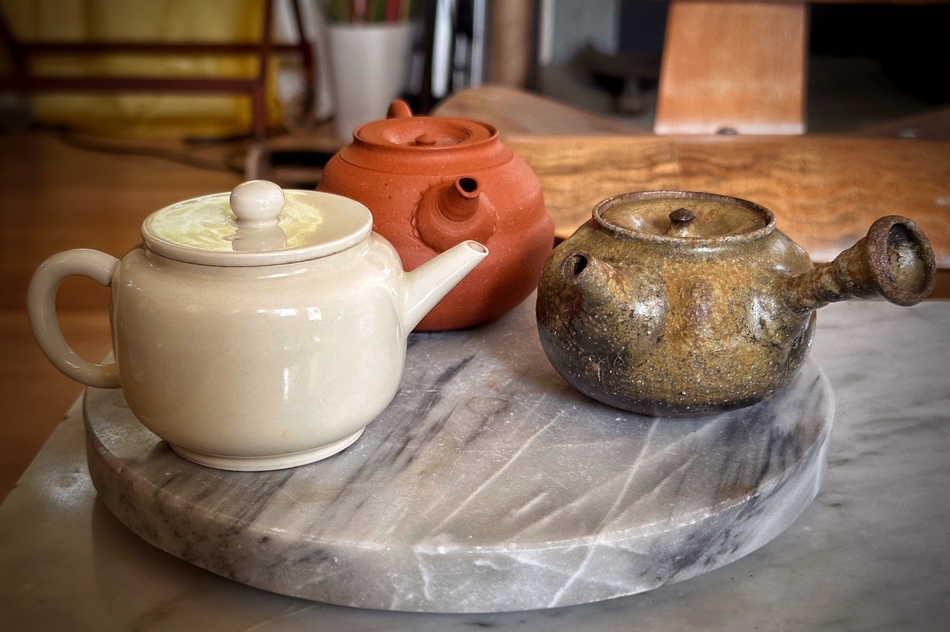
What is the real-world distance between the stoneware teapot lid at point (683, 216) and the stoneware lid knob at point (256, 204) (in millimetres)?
219

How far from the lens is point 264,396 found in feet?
1.79

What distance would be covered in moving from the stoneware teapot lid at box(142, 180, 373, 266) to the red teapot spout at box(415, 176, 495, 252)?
0.13 metres

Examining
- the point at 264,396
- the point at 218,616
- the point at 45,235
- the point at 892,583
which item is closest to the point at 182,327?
the point at 264,396

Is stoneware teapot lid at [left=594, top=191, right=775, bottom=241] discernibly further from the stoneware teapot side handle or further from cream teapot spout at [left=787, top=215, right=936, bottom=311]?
the stoneware teapot side handle

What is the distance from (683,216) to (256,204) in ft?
0.91

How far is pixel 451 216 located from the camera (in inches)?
28.5

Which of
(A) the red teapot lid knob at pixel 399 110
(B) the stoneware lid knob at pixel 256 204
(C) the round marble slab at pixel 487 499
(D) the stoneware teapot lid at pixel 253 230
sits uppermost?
(A) the red teapot lid knob at pixel 399 110

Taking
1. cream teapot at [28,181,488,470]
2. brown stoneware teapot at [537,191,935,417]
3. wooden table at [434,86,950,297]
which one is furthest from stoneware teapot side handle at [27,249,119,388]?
wooden table at [434,86,950,297]

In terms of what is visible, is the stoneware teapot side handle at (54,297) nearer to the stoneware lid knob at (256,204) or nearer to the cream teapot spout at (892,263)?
the stoneware lid knob at (256,204)

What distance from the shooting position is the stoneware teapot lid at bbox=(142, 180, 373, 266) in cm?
53

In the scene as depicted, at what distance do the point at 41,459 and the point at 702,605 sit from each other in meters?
0.48

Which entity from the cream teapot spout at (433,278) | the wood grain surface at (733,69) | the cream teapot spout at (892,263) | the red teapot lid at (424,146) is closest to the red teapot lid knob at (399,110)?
the red teapot lid at (424,146)

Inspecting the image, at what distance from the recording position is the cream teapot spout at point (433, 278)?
62 centimetres

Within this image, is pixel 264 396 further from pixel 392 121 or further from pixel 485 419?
pixel 392 121
